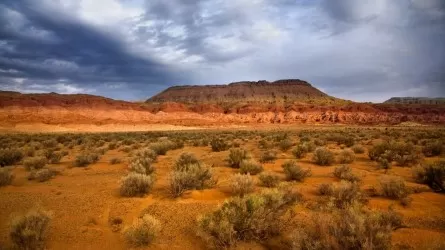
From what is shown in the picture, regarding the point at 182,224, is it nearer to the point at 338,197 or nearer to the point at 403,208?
the point at 338,197

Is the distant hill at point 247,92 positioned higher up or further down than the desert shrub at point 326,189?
higher up

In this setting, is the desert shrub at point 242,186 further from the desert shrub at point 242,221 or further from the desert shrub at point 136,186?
the desert shrub at point 136,186

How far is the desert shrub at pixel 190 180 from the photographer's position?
8.20 m

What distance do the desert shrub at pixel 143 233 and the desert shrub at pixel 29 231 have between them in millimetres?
1339

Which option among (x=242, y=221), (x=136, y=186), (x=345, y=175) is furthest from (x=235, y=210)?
(x=345, y=175)

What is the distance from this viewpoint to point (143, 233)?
5.54 meters

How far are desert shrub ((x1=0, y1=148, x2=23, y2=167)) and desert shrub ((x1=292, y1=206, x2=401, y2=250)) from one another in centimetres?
1408

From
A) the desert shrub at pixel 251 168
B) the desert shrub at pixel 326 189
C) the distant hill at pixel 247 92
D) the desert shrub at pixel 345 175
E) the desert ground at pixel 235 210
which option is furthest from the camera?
the distant hill at pixel 247 92

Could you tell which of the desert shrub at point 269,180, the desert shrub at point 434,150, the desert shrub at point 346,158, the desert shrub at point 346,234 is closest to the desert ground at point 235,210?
the desert shrub at point 346,234

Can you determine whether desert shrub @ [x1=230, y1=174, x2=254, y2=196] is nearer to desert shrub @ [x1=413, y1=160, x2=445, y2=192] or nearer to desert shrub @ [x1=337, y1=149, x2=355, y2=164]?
desert shrub @ [x1=413, y1=160, x2=445, y2=192]

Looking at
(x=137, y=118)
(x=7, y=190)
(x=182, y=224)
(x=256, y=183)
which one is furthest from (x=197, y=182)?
(x=137, y=118)

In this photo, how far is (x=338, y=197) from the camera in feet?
23.0

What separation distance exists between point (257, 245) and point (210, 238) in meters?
0.76

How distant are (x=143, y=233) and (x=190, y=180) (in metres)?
2.95
